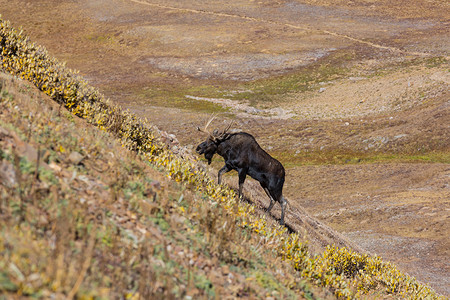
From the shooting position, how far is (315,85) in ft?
148

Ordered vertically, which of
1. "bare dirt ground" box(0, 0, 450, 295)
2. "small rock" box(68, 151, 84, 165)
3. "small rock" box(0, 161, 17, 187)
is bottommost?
"bare dirt ground" box(0, 0, 450, 295)

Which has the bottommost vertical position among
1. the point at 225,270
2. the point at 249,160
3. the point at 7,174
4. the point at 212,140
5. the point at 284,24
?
the point at 249,160

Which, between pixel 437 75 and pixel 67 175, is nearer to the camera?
pixel 67 175

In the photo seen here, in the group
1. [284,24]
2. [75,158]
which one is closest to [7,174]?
[75,158]

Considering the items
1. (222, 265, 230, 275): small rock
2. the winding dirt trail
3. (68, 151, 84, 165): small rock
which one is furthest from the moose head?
the winding dirt trail

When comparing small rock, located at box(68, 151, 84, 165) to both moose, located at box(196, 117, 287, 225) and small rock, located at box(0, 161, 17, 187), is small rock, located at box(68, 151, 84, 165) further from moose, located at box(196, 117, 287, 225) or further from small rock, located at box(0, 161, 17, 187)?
moose, located at box(196, 117, 287, 225)

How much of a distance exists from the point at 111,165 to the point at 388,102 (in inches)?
1364

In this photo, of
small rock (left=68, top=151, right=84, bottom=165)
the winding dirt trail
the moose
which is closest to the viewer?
small rock (left=68, top=151, right=84, bottom=165)

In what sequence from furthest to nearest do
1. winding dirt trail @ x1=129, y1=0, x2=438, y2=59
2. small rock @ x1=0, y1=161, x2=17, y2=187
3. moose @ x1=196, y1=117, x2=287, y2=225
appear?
winding dirt trail @ x1=129, y1=0, x2=438, y2=59 < moose @ x1=196, y1=117, x2=287, y2=225 < small rock @ x1=0, y1=161, x2=17, y2=187

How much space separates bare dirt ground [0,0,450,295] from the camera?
19.8 meters

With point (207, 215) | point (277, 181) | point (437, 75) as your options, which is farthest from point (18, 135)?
point (437, 75)

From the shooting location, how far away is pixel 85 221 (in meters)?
5.04

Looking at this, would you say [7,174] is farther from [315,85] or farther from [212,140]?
[315,85]

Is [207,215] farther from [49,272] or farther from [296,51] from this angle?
[296,51]
